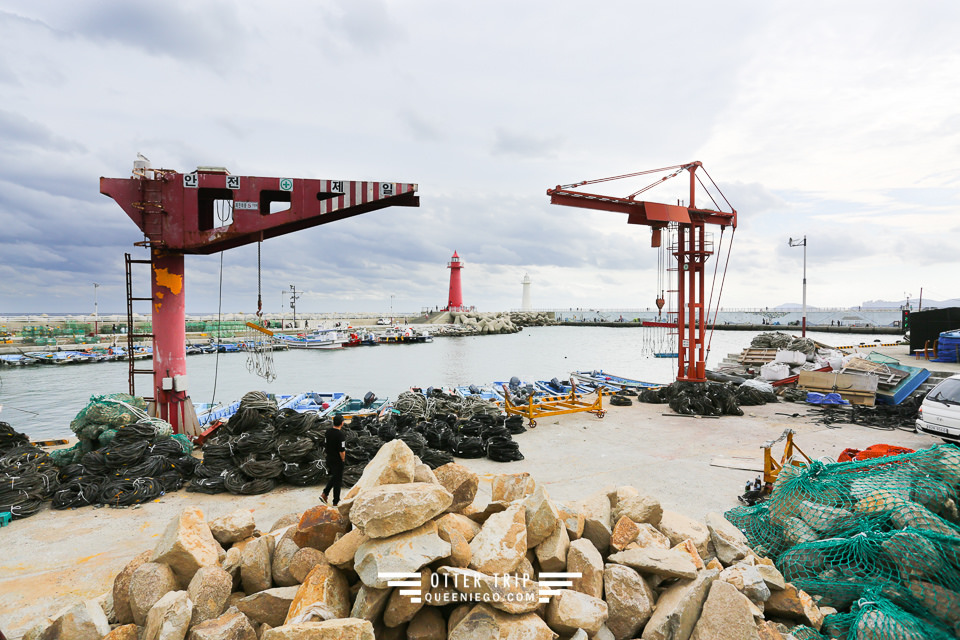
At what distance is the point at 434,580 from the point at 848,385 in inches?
585

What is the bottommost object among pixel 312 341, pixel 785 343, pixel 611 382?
pixel 312 341

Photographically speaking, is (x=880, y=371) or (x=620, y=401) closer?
(x=620, y=401)

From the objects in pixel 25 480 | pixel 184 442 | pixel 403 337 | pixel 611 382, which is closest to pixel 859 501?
pixel 184 442

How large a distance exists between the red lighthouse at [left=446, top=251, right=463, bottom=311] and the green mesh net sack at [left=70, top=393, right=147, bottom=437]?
7619cm

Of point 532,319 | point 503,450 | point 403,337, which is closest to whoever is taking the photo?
point 503,450

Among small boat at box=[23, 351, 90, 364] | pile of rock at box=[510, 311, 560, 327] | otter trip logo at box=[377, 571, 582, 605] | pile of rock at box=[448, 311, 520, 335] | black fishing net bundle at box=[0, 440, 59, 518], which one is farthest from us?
pile of rock at box=[510, 311, 560, 327]

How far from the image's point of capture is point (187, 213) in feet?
28.7

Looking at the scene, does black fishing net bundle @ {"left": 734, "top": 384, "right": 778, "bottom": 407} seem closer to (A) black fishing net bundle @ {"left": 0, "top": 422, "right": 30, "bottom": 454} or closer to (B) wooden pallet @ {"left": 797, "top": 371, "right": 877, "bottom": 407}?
(B) wooden pallet @ {"left": 797, "top": 371, "right": 877, "bottom": 407}

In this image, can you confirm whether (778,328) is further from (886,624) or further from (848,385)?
(886,624)

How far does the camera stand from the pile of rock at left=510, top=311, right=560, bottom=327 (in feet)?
336

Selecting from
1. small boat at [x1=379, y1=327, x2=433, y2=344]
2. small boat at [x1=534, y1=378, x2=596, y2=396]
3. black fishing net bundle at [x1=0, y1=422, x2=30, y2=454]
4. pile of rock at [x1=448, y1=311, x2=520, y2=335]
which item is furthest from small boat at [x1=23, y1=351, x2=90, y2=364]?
pile of rock at [x1=448, y1=311, x2=520, y2=335]

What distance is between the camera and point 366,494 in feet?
11.4

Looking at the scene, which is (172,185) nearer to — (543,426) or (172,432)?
(172,432)

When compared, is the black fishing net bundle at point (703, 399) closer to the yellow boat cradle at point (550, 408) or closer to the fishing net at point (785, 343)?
the yellow boat cradle at point (550, 408)
